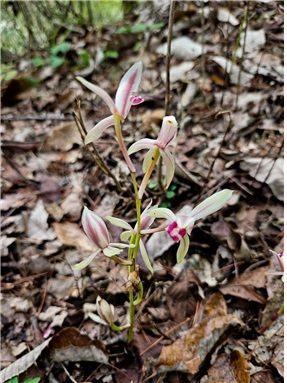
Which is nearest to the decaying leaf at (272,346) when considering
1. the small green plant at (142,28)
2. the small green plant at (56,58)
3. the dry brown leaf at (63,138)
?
the dry brown leaf at (63,138)

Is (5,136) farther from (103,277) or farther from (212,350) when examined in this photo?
(212,350)

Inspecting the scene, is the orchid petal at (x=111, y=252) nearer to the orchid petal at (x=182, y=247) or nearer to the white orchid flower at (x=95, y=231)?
the white orchid flower at (x=95, y=231)

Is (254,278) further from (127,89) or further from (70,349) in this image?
(127,89)

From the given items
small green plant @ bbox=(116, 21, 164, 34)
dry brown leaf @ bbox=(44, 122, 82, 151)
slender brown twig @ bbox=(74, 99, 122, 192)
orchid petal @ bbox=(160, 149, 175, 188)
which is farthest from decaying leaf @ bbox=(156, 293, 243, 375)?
small green plant @ bbox=(116, 21, 164, 34)

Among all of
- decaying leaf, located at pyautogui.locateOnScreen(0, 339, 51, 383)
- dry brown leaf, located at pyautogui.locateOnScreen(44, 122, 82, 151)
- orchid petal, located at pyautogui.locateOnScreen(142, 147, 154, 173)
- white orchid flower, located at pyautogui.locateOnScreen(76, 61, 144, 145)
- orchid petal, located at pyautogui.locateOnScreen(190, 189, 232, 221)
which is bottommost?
decaying leaf, located at pyautogui.locateOnScreen(0, 339, 51, 383)

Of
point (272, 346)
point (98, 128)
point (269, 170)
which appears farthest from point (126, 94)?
point (269, 170)

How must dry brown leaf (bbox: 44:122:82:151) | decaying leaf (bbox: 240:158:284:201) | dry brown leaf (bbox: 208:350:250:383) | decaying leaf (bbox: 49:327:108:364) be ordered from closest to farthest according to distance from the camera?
1. dry brown leaf (bbox: 208:350:250:383)
2. decaying leaf (bbox: 49:327:108:364)
3. decaying leaf (bbox: 240:158:284:201)
4. dry brown leaf (bbox: 44:122:82:151)

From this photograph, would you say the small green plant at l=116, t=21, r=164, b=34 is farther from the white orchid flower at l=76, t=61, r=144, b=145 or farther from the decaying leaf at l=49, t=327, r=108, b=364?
the decaying leaf at l=49, t=327, r=108, b=364
